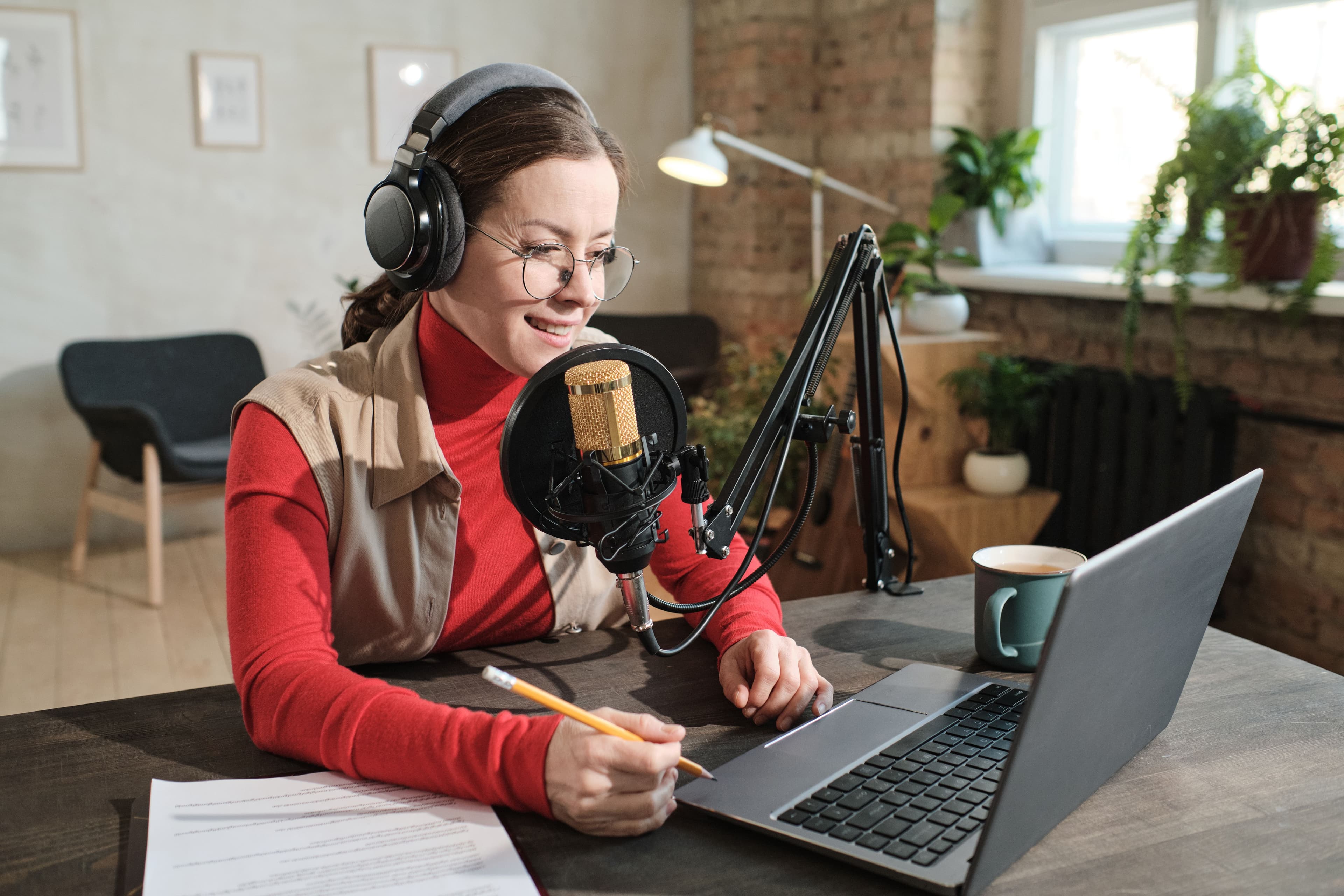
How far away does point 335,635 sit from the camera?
3.78 feet

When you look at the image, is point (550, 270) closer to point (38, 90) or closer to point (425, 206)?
point (425, 206)

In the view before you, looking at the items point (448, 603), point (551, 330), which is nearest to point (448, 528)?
point (448, 603)

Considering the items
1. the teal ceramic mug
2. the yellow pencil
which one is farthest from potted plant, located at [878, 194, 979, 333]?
the yellow pencil

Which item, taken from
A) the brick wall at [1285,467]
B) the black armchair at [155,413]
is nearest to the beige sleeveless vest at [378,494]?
the brick wall at [1285,467]

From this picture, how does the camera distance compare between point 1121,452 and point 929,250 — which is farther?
point 929,250

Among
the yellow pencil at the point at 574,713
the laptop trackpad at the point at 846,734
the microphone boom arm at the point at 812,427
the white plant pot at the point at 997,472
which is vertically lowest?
the white plant pot at the point at 997,472

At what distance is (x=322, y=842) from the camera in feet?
2.53

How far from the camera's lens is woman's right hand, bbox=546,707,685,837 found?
0.78 metres

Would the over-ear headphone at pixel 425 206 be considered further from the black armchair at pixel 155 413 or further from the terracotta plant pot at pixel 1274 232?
the black armchair at pixel 155 413

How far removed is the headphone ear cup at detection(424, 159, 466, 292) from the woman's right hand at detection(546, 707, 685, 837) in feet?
1.74

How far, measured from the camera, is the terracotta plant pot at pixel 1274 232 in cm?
239

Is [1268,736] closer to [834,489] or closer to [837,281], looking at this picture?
[837,281]

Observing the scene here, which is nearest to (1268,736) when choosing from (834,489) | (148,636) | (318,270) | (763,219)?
(834,489)

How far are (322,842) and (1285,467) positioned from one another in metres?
2.53
